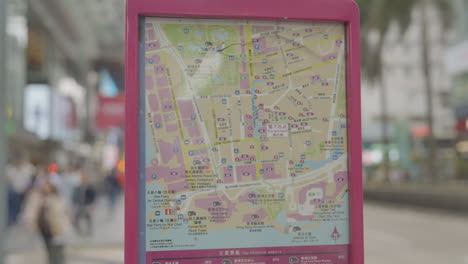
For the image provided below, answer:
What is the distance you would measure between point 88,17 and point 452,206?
13.0m

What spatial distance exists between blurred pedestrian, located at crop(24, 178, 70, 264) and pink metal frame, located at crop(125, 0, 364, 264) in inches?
141

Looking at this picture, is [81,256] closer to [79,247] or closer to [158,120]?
[79,247]

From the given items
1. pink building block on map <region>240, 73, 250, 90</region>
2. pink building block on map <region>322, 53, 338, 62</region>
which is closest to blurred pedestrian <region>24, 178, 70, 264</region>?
pink building block on map <region>240, 73, 250, 90</region>

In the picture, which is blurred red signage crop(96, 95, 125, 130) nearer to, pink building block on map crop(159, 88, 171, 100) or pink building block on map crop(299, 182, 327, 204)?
pink building block on map crop(159, 88, 171, 100)

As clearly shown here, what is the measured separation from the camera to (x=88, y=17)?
1781 centimetres

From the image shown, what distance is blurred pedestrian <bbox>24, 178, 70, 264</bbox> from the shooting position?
18.7 feet

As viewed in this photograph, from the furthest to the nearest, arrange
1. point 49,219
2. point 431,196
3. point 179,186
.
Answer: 1. point 431,196
2. point 49,219
3. point 179,186

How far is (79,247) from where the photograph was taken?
10641 millimetres

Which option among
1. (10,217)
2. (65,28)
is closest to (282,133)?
(10,217)

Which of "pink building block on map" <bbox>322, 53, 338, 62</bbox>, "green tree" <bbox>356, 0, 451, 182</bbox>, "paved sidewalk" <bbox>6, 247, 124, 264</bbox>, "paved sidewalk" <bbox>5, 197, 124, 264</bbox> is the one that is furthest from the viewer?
"green tree" <bbox>356, 0, 451, 182</bbox>

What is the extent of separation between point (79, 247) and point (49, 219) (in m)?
5.21

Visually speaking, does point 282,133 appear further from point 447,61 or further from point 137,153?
A: point 447,61

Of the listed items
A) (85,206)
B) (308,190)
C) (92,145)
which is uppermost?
(92,145)

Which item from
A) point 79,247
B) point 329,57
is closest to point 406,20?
point 79,247
